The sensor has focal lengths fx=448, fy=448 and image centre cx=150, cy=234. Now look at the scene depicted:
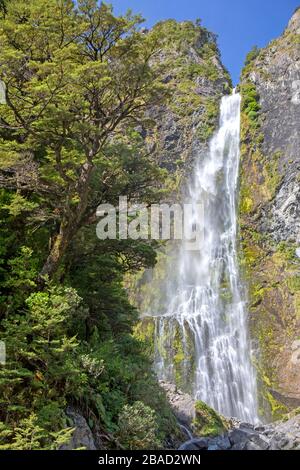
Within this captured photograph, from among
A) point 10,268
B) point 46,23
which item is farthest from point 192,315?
point 46,23

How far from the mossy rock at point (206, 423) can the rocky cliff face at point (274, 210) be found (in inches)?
351

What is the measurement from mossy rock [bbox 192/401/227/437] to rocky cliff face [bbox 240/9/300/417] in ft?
29.2

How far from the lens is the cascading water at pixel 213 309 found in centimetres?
2550

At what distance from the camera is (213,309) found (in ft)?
94.5

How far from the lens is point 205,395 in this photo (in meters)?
25.0

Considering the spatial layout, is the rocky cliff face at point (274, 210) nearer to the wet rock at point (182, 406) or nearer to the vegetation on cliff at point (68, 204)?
the wet rock at point (182, 406)

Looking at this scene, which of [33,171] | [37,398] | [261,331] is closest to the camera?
[37,398]

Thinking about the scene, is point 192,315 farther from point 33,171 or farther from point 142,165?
point 33,171

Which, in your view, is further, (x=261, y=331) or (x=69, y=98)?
(x=261, y=331)

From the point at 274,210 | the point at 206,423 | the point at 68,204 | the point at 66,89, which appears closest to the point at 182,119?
the point at 274,210

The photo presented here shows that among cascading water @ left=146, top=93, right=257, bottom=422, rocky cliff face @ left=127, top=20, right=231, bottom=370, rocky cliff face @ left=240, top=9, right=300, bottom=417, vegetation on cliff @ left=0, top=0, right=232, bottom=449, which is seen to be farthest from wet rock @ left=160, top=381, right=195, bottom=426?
rocky cliff face @ left=240, top=9, right=300, bottom=417

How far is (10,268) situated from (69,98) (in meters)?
3.77

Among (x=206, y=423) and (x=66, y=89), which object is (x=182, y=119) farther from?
(x=66, y=89)

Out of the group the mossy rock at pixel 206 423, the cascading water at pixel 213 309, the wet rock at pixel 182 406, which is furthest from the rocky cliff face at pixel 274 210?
the mossy rock at pixel 206 423
